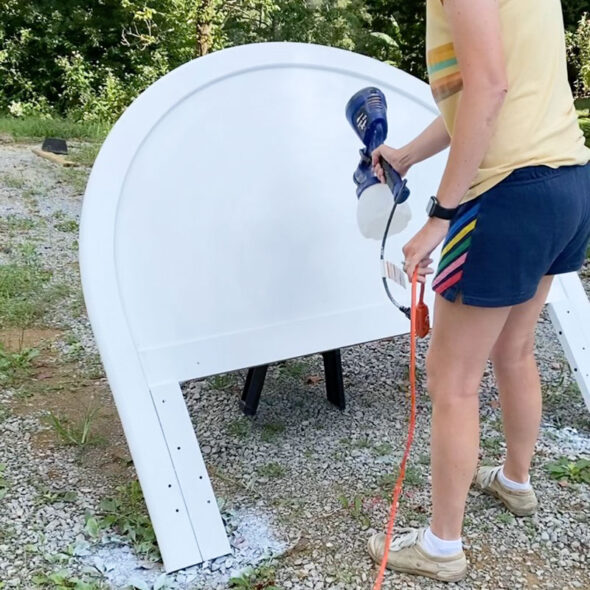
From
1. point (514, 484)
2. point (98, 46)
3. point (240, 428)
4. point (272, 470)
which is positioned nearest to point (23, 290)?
point (240, 428)

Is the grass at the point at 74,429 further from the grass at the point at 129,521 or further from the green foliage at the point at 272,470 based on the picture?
the green foliage at the point at 272,470

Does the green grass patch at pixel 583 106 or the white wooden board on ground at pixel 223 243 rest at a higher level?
the white wooden board on ground at pixel 223 243

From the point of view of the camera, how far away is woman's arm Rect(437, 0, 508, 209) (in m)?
1.25

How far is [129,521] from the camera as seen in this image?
194 centimetres

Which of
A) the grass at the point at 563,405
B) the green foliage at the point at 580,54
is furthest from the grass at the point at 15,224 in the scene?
the green foliage at the point at 580,54

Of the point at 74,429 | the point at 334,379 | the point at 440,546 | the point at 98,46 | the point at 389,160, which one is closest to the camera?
the point at 440,546

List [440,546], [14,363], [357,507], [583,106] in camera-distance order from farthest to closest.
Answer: [583,106] → [14,363] → [357,507] → [440,546]

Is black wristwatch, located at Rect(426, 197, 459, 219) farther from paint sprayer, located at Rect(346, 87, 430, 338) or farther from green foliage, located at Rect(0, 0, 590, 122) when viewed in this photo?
green foliage, located at Rect(0, 0, 590, 122)

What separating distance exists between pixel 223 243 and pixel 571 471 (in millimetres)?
1294

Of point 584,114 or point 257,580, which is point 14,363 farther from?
point 584,114

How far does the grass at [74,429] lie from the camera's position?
93.0 inches

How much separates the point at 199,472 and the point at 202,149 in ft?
3.11

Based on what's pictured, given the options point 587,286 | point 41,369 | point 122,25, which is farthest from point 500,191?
point 122,25

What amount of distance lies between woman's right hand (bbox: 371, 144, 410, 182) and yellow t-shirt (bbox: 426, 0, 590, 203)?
433 millimetres
